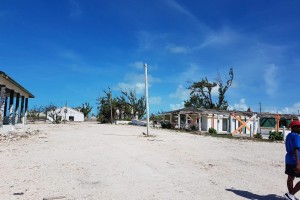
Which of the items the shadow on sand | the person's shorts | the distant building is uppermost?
the distant building

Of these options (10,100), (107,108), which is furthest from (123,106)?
(10,100)

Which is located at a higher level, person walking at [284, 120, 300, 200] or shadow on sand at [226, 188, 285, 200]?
person walking at [284, 120, 300, 200]

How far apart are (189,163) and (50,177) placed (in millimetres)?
4581

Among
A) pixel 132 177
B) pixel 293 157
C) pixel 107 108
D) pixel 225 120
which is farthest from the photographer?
pixel 107 108

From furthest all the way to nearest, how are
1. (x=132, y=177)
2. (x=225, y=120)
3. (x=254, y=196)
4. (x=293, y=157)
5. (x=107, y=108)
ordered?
(x=107, y=108)
(x=225, y=120)
(x=132, y=177)
(x=254, y=196)
(x=293, y=157)

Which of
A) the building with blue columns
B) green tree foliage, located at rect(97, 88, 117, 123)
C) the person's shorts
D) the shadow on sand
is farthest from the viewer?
green tree foliage, located at rect(97, 88, 117, 123)

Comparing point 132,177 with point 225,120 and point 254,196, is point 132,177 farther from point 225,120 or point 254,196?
point 225,120

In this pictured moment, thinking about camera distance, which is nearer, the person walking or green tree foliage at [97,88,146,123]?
the person walking

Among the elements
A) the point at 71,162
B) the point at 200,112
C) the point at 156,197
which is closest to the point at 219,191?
the point at 156,197

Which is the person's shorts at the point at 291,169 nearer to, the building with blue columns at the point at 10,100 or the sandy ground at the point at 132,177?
the sandy ground at the point at 132,177

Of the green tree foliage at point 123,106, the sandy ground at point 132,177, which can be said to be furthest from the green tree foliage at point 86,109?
the sandy ground at point 132,177

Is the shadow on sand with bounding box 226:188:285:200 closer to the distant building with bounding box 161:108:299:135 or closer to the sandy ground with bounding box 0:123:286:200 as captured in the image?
the sandy ground with bounding box 0:123:286:200

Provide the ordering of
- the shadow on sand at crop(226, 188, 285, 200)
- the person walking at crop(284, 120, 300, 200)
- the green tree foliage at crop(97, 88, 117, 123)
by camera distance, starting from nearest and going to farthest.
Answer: the person walking at crop(284, 120, 300, 200) < the shadow on sand at crop(226, 188, 285, 200) < the green tree foliage at crop(97, 88, 117, 123)

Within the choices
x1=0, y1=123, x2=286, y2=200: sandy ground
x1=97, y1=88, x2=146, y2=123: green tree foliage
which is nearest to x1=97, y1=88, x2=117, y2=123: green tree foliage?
x1=97, y1=88, x2=146, y2=123: green tree foliage
